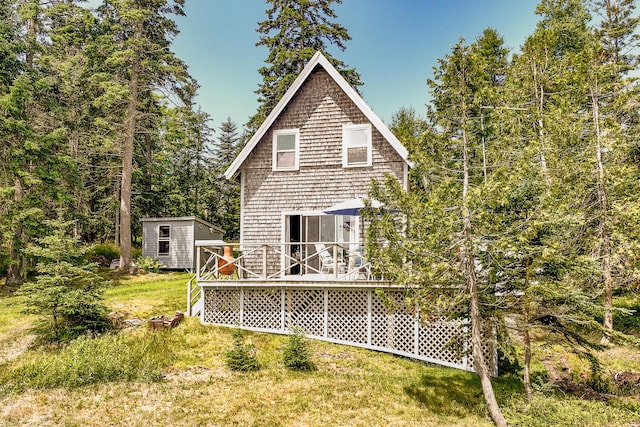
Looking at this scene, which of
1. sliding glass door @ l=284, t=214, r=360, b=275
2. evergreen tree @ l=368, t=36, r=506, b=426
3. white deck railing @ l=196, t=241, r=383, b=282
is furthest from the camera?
sliding glass door @ l=284, t=214, r=360, b=275

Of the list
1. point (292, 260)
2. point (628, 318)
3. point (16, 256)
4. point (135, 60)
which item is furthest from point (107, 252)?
point (628, 318)

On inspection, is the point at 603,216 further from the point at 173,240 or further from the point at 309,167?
the point at 173,240

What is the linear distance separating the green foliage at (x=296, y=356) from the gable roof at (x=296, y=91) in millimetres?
6385

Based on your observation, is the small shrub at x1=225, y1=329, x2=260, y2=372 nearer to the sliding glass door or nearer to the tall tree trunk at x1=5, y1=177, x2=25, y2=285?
the sliding glass door

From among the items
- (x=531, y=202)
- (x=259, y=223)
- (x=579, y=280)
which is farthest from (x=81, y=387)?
(x=579, y=280)

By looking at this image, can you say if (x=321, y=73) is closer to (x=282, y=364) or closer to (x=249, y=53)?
(x=282, y=364)

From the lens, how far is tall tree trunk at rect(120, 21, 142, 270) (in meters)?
20.1

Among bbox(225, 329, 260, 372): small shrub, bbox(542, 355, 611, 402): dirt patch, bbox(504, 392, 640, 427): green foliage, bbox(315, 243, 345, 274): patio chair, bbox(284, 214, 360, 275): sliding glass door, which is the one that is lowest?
bbox(542, 355, 611, 402): dirt patch

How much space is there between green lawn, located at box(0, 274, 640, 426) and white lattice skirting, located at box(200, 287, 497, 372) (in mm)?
338

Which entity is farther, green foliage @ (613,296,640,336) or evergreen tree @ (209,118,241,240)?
evergreen tree @ (209,118,241,240)

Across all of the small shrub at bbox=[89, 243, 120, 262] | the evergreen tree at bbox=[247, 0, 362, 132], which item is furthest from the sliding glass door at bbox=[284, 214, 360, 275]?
the small shrub at bbox=[89, 243, 120, 262]

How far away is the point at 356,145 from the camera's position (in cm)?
1270

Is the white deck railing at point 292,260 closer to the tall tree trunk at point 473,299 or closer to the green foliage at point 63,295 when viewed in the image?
the green foliage at point 63,295

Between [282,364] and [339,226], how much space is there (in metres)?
5.36
